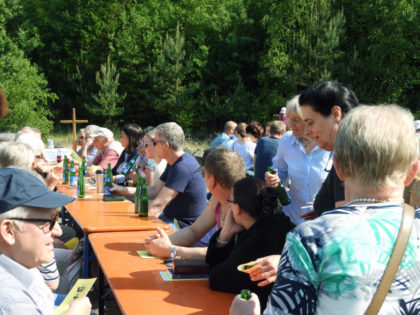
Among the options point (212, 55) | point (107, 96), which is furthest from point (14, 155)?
point (212, 55)

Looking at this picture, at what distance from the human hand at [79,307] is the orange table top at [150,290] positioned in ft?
0.55

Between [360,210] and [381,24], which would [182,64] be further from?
[360,210]

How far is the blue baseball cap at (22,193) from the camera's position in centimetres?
164

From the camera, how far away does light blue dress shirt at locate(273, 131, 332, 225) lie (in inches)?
128

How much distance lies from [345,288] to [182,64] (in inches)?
1151

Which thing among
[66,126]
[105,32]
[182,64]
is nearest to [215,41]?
[182,64]

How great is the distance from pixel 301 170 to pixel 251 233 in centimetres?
130

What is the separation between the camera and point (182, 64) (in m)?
29.5

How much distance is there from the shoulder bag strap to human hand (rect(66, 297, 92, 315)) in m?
1.31

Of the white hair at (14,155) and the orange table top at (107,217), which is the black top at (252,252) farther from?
the white hair at (14,155)

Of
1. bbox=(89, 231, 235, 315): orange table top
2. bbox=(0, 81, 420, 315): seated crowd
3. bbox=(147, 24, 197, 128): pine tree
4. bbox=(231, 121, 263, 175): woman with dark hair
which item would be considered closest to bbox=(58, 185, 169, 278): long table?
bbox=(0, 81, 420, 315): seated crowd

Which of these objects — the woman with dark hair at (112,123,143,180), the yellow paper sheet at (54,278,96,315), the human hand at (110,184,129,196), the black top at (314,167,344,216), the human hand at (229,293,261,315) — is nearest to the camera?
the human hand at (229,293,261,315)

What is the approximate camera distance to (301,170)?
3359 mm

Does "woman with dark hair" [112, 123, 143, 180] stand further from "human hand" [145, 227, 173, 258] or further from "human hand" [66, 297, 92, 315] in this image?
"human hand" [66, 297, 92, 315]
